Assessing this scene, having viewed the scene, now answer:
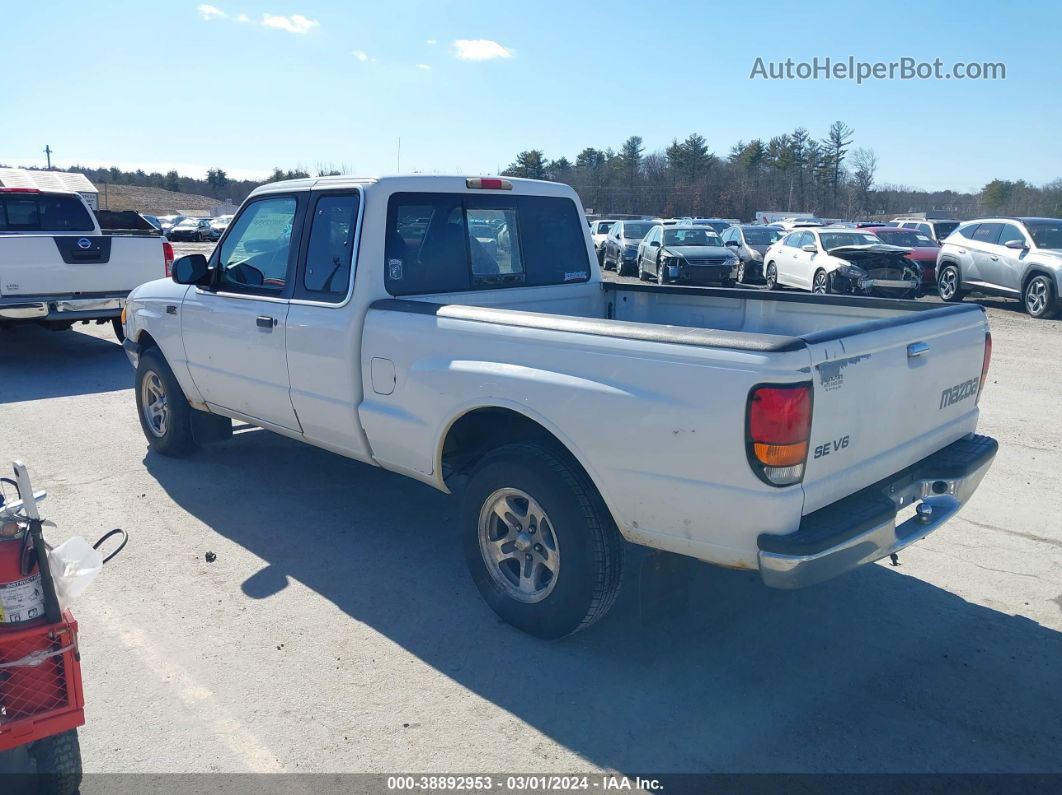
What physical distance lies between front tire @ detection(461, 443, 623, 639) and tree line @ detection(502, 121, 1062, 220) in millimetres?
57882

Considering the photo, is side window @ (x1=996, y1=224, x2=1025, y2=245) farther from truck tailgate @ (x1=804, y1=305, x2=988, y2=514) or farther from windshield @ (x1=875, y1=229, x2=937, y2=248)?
truck tailgate @ (x1=804, y1=305, x2=988, y2=514)

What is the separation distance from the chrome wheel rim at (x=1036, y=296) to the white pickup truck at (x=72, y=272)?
551 inches

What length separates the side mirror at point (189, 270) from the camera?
5359mm

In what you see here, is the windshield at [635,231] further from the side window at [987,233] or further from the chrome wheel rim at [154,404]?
the chrome wheel rim at [154,404]

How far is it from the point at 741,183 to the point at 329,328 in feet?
220

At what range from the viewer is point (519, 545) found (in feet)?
12.7

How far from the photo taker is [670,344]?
3.12 m

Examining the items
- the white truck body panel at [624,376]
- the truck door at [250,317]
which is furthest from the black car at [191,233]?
the white truck body panel at [624,376]

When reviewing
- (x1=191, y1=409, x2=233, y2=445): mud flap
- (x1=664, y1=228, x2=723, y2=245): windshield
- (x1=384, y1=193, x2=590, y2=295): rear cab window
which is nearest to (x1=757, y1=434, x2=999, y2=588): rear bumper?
(x1=384, y1=193, x2=590, y2=295): rear cab window

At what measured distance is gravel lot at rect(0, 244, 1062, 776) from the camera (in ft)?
10.2

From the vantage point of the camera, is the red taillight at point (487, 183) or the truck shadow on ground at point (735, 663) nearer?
the truck shadow on ground at point (735, 663)

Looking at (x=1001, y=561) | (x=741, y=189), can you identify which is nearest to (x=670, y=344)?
(x=1001, y=561)

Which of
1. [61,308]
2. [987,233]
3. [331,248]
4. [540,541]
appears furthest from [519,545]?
[987,233]

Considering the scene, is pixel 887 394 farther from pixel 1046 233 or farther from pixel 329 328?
pixel 1046 233
